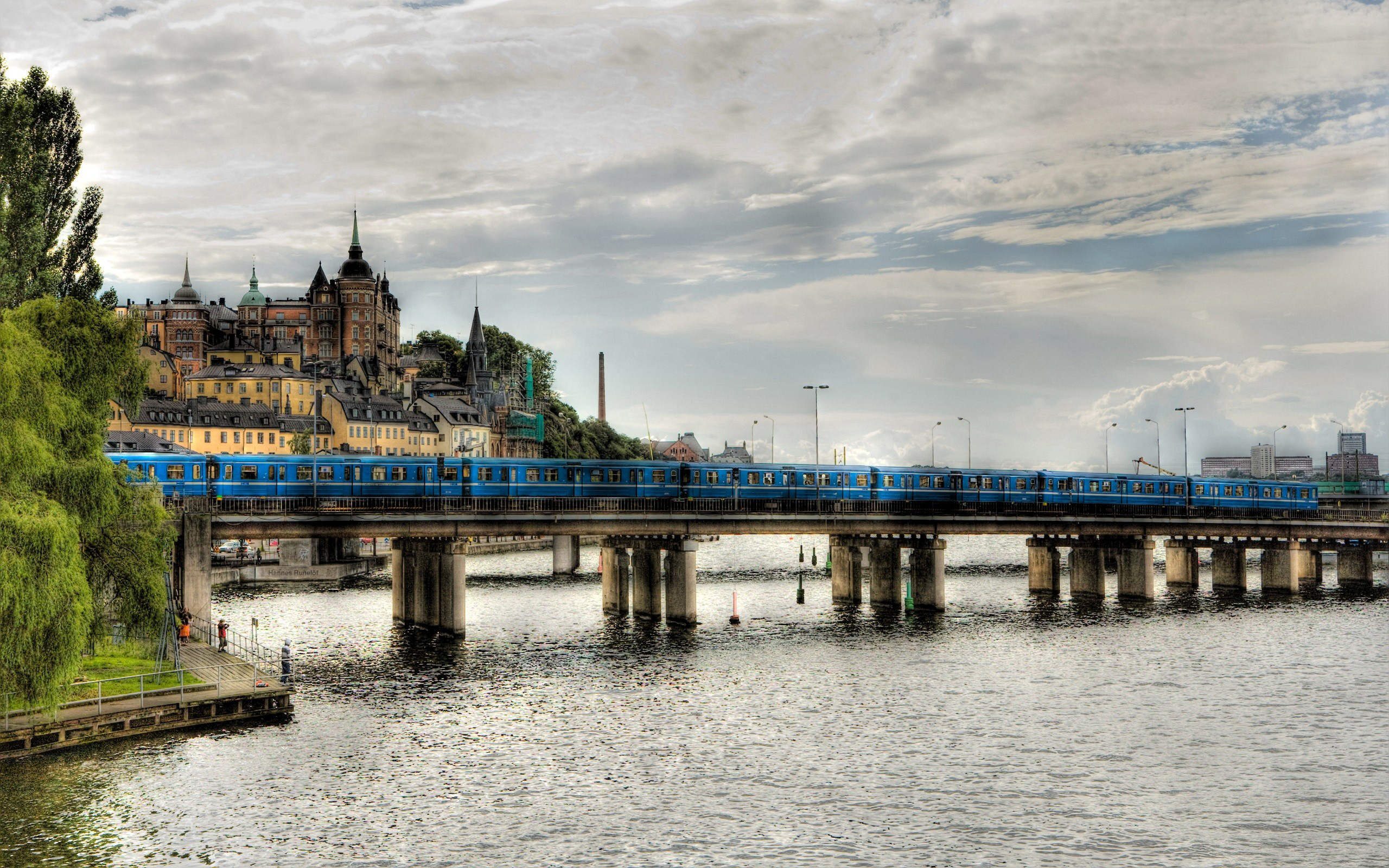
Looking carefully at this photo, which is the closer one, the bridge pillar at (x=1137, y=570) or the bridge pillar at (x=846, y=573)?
the bridge pillar at (x=846, y=573)

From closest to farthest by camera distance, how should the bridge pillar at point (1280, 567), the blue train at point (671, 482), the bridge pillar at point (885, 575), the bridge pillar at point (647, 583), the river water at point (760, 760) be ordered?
the river water at point (760, 760), the blue train at point (671, 482), the bridge pillar at point (647, 583), the bridge pillar at point (885, 575), the bridge pillar at point (1280, 567)

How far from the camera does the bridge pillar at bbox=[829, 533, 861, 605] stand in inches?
4040

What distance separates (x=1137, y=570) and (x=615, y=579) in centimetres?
4522

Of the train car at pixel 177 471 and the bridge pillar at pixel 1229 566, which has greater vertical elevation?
the train car at pixel 177 471

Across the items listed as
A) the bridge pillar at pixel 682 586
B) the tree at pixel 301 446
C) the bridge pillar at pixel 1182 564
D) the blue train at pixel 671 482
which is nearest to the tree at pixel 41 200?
the blue train at pixel 671 482

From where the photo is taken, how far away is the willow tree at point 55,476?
135 ft

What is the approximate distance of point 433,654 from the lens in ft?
238

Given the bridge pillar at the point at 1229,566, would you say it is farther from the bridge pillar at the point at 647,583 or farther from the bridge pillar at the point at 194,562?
the bridge pillar at the point at 194,562

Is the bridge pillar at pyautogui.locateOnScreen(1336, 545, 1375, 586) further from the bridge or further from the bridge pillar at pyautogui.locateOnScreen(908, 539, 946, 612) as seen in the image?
the bridge pillar at pyautogui.locateOnScreen(908, 539, 946, 612)

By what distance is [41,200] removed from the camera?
213ft

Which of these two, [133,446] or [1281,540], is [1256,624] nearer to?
[1281,540]

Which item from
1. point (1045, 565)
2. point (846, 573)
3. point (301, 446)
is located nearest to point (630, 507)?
point (846, 573)

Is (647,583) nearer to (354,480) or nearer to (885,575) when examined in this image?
(885,575)

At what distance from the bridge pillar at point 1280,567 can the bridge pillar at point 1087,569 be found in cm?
1986
